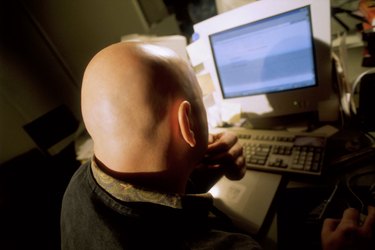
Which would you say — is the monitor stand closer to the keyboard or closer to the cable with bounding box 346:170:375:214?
the keyboard

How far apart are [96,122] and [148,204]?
20cm

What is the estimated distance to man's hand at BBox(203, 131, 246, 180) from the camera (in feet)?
2.78

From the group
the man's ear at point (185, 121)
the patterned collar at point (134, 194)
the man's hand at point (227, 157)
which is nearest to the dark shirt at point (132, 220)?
the patterned collar at point (134, 194)

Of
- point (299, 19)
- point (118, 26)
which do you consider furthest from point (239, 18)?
point (118, 26)

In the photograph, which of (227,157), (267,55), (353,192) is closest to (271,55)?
(267,55)

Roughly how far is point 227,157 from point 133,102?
44 cm

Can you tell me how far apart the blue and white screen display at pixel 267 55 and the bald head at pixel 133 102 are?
44 centimetres

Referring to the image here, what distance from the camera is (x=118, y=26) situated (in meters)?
1.48

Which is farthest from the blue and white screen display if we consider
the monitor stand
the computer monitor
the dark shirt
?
the dark shirt

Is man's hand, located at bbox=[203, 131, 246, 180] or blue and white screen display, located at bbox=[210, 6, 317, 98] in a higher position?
blue and white screen display, located at bbox=[210, 6, 317, 98]

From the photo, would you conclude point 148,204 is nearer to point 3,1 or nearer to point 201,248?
point 201,248

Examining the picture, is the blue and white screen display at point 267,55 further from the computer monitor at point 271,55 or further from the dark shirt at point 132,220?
the dark shirt at point 132,220

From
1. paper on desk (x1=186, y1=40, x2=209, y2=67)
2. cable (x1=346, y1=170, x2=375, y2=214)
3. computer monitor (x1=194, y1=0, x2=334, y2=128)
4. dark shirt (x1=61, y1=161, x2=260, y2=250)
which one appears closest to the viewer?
dark shirt (x1=61, y1=161, x2=260, y2=250)

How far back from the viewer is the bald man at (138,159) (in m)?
0.52
